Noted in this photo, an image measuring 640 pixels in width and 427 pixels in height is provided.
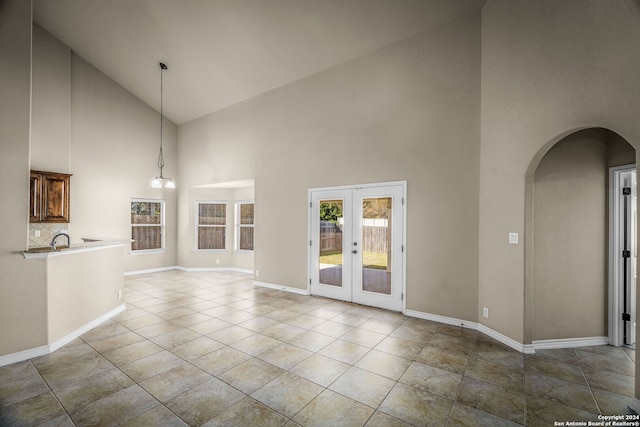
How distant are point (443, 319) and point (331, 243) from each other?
2.30 metres

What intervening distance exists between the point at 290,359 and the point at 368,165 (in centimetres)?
330

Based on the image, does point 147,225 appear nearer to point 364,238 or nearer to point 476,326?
point 364,238

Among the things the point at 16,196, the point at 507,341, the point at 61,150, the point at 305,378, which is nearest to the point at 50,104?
the point at 61,150

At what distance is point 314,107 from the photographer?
594cm

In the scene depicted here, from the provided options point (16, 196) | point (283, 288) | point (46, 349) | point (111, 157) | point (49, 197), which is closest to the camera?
point (16, 196)

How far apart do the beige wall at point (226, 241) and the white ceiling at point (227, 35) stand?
2.54m

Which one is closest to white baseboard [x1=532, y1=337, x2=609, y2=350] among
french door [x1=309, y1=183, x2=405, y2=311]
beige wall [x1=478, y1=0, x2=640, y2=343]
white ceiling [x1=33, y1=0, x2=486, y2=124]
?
beige wall [x1=478, y1=0, x2=640, y2=343]

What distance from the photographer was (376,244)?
520 cm

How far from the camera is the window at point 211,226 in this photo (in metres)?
8.87

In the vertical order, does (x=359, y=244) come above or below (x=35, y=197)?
below

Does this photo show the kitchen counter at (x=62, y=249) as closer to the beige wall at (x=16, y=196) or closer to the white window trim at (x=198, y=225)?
the beige wall at (x=16, y=196)

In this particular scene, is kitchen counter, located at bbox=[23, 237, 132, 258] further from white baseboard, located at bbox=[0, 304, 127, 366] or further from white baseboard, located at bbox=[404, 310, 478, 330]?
white baseboard, located at bbox=[404, 310, 478, 330]

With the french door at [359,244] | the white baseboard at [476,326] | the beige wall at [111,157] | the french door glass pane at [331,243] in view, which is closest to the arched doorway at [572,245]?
the white baseboard at [476,326]

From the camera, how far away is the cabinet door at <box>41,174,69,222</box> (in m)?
6.12
